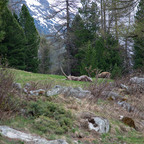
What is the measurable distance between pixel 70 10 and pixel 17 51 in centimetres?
1051

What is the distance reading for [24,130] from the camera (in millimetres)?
4242

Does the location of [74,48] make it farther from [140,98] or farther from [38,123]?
[38,123]

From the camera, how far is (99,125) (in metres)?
5.43

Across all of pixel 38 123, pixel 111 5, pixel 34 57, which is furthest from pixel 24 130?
pixel 34 57

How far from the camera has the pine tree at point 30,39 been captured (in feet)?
86.8

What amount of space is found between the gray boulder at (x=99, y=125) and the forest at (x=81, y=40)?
11.1 m

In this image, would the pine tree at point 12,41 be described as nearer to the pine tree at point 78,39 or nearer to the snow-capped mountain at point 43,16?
the snow-capped mountain at point 43,16

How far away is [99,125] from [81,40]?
24997 millimetres

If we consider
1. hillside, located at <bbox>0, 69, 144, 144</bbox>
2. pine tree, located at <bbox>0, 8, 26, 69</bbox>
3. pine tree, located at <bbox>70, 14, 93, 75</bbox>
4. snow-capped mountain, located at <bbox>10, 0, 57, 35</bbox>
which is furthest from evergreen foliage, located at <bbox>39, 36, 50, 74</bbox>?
hillside, located at <bbox>0, 69, 144, 144</bbox>

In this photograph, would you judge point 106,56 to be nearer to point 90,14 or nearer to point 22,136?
point 90,14

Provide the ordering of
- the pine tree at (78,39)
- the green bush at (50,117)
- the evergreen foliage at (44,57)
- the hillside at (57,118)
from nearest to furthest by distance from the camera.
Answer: the hillside at (57,118)
the green bush at (50,117)
the pine tree at (78,39)
the evergreen foliage at (44,57)

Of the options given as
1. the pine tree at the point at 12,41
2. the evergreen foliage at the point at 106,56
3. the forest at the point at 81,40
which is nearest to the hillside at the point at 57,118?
the forest at the point at 81,40

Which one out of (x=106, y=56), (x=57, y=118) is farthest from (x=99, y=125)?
(x=106, y=56)

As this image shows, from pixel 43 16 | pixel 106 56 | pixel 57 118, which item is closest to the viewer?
pixel 57 118
